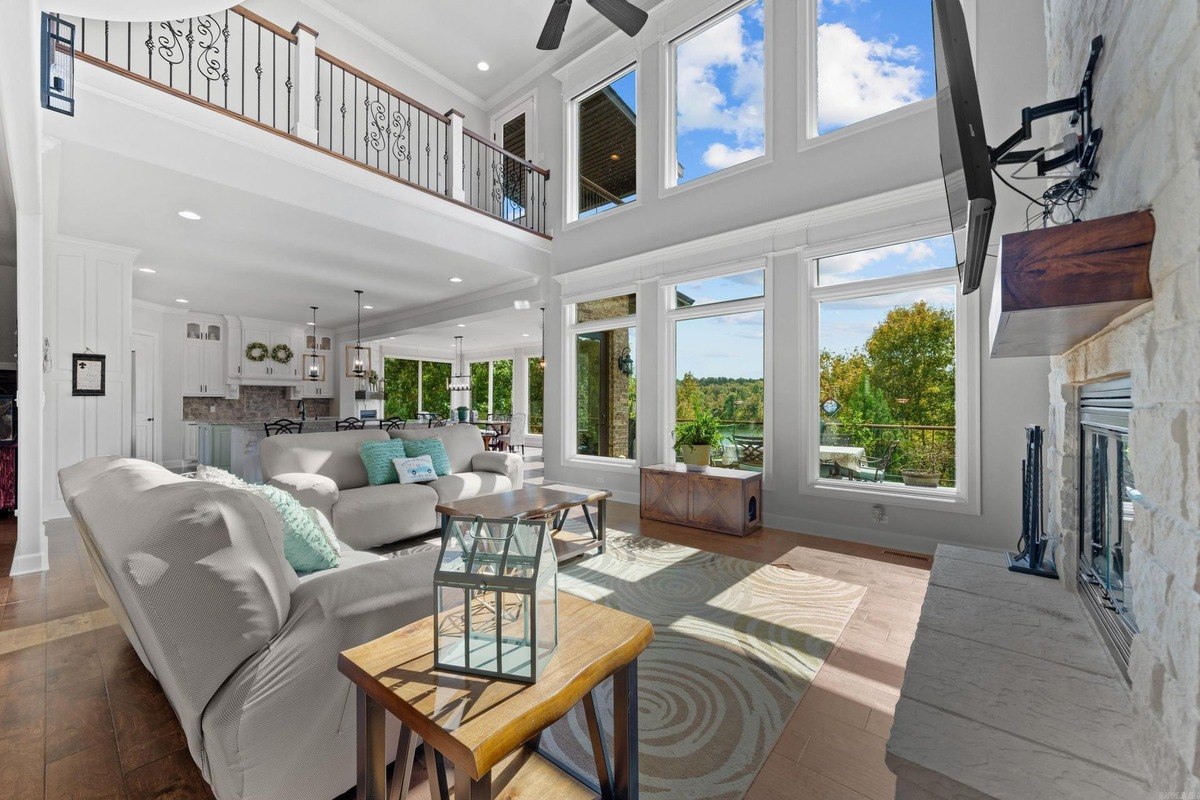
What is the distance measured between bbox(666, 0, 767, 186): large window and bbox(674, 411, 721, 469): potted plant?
2629 millimetres

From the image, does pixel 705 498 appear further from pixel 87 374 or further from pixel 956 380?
pixel 87 374

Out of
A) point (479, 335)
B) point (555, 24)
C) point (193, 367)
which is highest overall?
point (555, 24)

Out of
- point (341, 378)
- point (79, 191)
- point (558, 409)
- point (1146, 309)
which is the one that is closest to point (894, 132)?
point (1146, 309)

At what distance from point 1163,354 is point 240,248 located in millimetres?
6559

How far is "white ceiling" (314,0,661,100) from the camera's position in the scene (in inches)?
232

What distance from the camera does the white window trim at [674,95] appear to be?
15.4 ft

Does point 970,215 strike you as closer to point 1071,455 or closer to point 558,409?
point 1071,455

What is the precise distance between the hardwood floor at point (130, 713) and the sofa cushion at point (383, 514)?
4.27 feet

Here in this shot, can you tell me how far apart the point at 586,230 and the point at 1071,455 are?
17.3 ft

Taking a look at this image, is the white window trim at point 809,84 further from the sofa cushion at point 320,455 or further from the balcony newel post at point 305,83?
the sofa cushion at point 320,455

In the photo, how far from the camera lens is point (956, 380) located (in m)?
3.82

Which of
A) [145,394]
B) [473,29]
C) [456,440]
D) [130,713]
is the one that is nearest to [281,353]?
[145,394]

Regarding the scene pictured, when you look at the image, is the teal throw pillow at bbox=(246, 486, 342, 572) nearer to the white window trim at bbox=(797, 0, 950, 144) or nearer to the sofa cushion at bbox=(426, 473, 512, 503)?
the sofa cushion at bbox=(426, 473, 512, 503)

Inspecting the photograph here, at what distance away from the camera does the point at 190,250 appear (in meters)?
5.25
